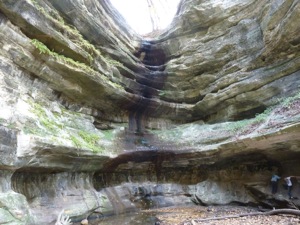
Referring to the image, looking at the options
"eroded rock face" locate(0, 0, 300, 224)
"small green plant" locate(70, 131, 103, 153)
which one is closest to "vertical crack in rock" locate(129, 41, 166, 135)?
"eroded rock face" locate(0, 0, 300, 224)

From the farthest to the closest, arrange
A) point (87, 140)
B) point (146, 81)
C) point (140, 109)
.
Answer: point (146, 81) < point (140, 109) < point (87, 140)

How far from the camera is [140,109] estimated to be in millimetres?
14875

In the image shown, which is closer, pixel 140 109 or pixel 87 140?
pixel 87 140

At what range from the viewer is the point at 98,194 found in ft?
34.7

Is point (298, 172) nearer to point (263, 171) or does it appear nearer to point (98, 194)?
→ point (263, 171)

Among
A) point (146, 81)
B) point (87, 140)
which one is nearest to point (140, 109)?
point (146, 81)

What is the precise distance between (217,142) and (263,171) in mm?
2507

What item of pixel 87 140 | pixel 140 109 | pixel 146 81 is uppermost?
pixel 146 81

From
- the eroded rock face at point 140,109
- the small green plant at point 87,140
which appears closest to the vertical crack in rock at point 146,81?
the eroded rock face at point 140,109

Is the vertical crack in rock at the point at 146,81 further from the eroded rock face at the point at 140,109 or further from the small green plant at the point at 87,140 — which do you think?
the small green plant at the point at 87,140

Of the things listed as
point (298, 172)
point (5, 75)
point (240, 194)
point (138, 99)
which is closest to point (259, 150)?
point (298, 172)

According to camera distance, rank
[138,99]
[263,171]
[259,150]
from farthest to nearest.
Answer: [138,99] → [263,171] → [259,150]

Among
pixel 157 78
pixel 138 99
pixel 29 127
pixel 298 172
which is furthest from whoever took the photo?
pixel 157 78

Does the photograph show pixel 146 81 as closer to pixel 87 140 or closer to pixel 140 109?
pixel 140 109
